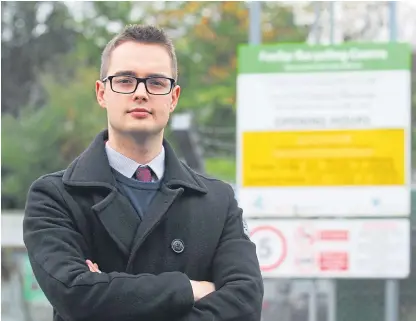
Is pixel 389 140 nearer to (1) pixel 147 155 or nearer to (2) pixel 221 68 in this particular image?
(1) pixel 147 155

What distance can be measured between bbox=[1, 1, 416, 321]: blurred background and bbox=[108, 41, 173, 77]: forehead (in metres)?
5.26

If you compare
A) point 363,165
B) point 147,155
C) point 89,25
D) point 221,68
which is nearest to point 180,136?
point 363,165

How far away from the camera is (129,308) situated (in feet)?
6.23

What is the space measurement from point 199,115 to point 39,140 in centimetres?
395

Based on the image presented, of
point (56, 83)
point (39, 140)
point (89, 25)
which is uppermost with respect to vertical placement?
point (89, 25)

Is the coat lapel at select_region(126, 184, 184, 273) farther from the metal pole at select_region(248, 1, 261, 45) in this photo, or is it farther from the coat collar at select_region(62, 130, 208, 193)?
the metal pole at select_region(248, 1, 261, 45)

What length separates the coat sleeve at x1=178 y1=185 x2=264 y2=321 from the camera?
6.51 ft

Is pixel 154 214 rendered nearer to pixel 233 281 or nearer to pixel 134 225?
pixel 134 225

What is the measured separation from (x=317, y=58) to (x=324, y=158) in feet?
2.57

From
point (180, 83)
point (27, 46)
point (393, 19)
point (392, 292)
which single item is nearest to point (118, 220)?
point (392, 292)

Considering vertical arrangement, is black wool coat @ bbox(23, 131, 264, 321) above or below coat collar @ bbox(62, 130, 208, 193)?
below

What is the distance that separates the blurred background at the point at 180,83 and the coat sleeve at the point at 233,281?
203 inches

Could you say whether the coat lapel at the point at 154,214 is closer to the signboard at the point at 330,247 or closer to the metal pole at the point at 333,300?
the signboard at the point at 330,247

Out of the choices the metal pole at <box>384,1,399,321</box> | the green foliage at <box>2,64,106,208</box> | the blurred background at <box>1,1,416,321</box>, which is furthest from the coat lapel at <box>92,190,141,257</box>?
the green foliage at <box>2,64,106,208</box>
